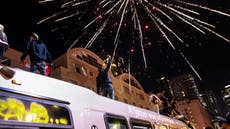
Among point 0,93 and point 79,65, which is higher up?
point 79,65

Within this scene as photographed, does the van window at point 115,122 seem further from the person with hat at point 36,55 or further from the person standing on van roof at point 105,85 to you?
the person standing on van roof at point 105,85

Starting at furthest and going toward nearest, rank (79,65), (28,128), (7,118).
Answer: (79,65) < (28,128) < (7,118)

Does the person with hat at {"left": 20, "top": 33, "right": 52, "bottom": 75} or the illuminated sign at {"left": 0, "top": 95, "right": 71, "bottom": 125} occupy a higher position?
the person with hat at {"left": 20, "top": 33, "right": 52, "bottom": 75}

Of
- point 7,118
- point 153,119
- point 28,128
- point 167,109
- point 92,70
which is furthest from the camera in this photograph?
point 92,70

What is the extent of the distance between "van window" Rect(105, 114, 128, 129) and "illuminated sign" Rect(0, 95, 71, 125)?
128 centimetres

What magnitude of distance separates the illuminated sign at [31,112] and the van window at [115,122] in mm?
1282

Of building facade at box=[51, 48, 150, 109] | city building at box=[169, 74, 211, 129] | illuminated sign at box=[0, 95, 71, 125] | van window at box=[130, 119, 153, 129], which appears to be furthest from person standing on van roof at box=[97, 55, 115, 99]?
city building at box=[169, 74, 211, 129]

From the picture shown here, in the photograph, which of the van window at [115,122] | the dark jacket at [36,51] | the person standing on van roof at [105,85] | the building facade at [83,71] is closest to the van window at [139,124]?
the van window at [115,122]

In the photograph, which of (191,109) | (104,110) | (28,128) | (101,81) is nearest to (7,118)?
(28,128)

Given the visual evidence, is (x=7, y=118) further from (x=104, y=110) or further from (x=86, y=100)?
(x=104, y=110)

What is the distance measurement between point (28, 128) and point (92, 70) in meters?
27.0

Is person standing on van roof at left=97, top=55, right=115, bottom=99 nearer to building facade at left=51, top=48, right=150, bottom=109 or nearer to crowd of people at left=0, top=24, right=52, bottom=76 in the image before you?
crowd of people at left=0, top=24, right=52, bottom=76

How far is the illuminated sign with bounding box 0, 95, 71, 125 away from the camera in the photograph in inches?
115

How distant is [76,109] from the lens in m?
4.13
